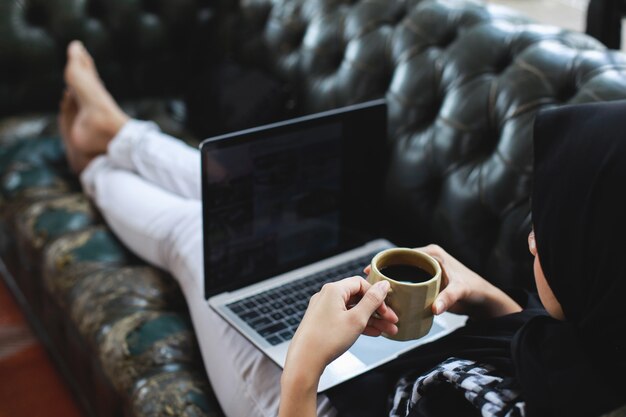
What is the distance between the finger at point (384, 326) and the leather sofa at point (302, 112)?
1.20ft

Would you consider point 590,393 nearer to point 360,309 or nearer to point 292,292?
point 360,309

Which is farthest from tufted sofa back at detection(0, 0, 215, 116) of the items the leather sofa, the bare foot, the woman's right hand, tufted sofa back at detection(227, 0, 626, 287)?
the woman's right hand

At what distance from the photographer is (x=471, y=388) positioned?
771 mm

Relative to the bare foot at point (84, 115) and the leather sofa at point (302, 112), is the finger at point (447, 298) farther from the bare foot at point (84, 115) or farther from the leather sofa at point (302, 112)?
the bare foot at point (84, 115)

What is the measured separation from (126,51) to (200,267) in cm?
106

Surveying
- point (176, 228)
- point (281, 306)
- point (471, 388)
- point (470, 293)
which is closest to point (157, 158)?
point (176, 228)

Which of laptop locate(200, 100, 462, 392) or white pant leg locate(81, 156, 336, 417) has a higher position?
laptop locate(200, 100, 462, 392)

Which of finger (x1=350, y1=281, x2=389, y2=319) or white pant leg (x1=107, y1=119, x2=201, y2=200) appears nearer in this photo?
finger (x1=350, y1=281, x2=389, y2=319)

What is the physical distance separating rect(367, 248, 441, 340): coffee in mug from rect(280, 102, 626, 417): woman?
0.02 meters

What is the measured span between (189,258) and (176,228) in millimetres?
106

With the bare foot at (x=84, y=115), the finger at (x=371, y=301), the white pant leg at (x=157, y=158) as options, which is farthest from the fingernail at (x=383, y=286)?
the bare foot at (x=84, y=115)

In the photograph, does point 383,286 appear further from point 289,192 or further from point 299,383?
point 289,192

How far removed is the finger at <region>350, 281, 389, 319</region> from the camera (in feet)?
2.59

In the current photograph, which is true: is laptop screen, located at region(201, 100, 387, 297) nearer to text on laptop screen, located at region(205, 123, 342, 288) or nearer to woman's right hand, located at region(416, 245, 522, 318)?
text on laptop screen, located at region(205, 123, 342, 288)
